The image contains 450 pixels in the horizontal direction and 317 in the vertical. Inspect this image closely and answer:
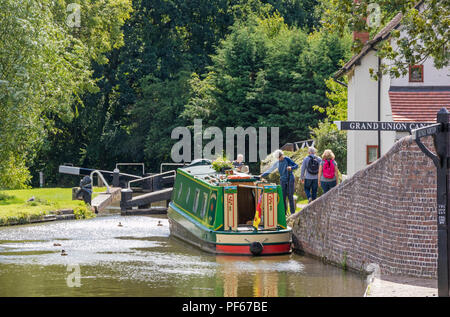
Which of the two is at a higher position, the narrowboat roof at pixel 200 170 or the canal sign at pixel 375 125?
the canal sign at pixel 375 125

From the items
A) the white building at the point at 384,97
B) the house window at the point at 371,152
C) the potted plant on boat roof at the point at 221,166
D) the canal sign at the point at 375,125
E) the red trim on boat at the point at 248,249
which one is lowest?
the red trim on boat at the point at 248,249

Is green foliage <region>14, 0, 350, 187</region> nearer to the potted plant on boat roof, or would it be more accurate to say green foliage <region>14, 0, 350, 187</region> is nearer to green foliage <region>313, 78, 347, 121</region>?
green foliage <region>313, 78, 347, 121</region>

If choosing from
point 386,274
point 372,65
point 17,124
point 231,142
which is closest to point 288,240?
point 386,274

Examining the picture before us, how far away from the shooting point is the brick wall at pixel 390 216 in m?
13.7

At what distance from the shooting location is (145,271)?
647 inches

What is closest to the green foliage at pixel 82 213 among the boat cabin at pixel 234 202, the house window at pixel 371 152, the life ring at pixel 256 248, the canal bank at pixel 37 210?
the canal bank at pixel 37 210

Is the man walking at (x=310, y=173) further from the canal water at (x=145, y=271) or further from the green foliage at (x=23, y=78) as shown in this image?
the green foliage at (x=23, y=78)

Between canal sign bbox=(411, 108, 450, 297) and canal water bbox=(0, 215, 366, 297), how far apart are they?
9.50 feet

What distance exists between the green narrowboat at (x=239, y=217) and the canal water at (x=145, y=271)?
1.10ft

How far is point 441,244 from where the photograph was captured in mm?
11031

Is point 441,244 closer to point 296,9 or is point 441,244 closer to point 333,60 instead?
point 333,60

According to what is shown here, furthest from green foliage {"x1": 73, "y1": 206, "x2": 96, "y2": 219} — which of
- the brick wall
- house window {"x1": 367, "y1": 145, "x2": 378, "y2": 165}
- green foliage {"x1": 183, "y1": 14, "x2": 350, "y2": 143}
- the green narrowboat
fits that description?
green foliage {"x1": 183, "y1": 14, "x2": 350, "y2": 143}

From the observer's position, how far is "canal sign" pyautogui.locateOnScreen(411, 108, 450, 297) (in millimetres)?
10727
